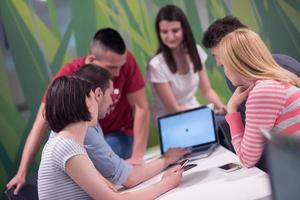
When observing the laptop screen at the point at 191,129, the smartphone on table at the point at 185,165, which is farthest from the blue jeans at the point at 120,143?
the smartphone on table at the point at 185,165

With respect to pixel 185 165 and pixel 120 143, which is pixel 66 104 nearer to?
pixel 185 165

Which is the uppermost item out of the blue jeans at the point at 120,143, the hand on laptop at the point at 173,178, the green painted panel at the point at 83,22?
the green painted panel at the point at 83,22

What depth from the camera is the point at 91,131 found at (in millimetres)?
1902

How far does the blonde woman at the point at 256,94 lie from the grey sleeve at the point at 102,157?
1.76 feet

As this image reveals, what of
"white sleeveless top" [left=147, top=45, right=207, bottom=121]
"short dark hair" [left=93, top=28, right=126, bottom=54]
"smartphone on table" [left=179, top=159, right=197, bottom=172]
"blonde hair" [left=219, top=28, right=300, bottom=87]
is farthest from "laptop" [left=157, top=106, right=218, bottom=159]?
"white sleeveless top" [left=147, top=45, right=207, bottom=121]

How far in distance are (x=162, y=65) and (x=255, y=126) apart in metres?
1.48

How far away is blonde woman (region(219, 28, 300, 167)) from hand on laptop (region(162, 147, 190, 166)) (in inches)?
16.9

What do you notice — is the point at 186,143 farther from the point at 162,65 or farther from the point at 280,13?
the point at 280,13

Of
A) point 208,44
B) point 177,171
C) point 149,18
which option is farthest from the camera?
point 149,18

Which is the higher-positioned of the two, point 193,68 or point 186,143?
point 193,68

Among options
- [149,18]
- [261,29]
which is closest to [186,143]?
[149,18]

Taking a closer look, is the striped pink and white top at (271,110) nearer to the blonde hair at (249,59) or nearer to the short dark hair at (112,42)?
the blonde hair at (249,59)

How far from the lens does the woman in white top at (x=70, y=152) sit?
5.28ft

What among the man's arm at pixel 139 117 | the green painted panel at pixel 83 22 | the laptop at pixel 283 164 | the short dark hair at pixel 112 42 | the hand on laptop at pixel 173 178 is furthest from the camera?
the green painted panel at pixel 83 22
